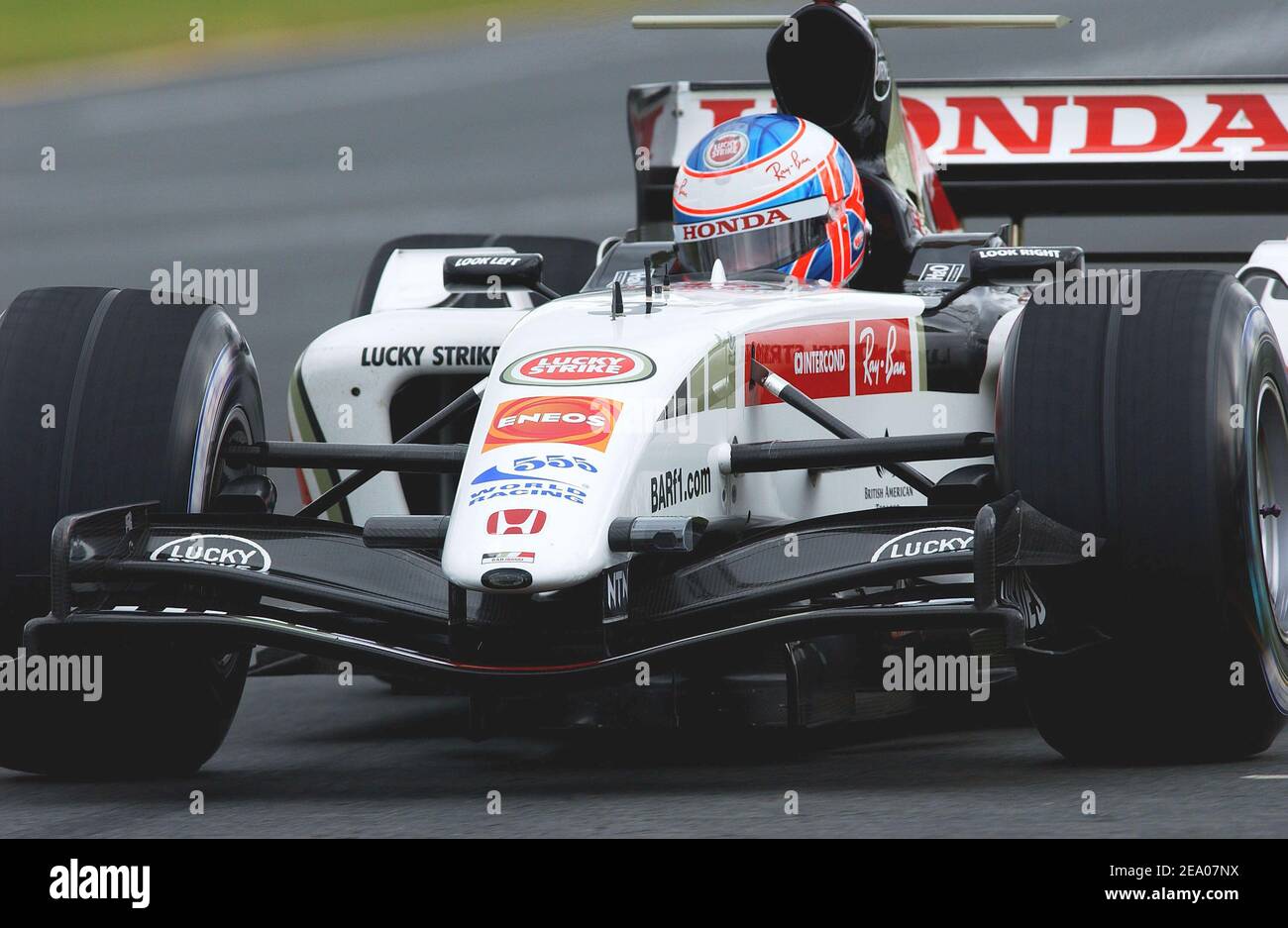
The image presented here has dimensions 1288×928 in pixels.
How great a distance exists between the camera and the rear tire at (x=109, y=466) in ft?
15.7

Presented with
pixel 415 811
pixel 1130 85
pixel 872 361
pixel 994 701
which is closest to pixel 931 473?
pixel 872 361

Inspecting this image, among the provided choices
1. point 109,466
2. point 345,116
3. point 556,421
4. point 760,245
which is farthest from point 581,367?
point 345,116

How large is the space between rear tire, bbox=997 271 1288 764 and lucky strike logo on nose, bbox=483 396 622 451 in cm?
86

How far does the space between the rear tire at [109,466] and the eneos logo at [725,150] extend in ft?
5.52

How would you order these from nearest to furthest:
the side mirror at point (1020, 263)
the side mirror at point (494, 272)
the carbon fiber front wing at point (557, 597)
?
the carbon fiber front wing at point (557, 597) < the side mirror at point (1020, 263) < the side mirror at point (494, 272)

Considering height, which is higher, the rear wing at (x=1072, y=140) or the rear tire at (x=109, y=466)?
the rear wing at (x=1072, y=140)

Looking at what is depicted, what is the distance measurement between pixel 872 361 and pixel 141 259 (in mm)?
10910

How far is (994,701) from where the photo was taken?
6.33 metres

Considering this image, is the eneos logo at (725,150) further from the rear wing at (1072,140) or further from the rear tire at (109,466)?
the rear wing at (1072,140)

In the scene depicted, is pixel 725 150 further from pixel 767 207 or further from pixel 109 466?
pixel 109 466

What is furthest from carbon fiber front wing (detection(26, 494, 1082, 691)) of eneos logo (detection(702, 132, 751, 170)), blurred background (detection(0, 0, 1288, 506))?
blurred background (detection(0, 0, 1288, 506))

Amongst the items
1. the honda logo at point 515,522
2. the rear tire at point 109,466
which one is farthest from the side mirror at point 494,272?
the honda logo at point 515,522
